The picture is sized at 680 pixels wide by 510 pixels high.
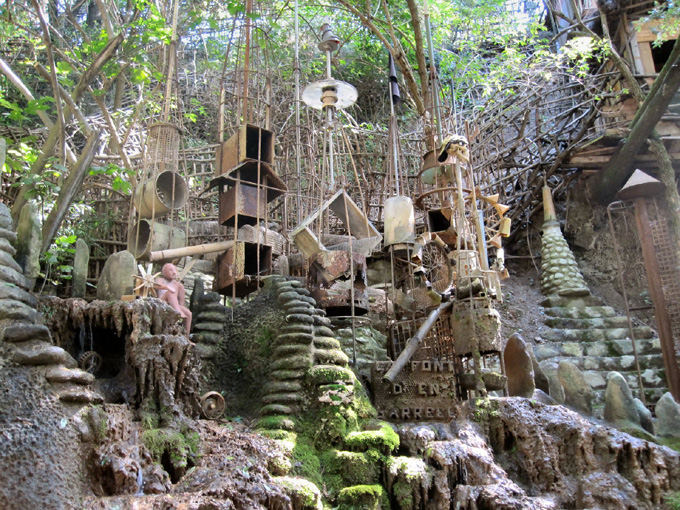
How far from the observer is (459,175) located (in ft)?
28.0

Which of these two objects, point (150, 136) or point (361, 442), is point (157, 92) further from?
point (361, 442)

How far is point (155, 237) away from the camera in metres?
8.65

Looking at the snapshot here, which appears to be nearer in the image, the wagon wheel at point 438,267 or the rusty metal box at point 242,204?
the rusty metal box at point 242,204

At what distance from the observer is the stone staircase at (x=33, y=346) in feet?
19.3

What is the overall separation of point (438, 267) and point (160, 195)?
168 inches

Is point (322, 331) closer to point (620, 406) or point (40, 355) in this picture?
point (40, 355)

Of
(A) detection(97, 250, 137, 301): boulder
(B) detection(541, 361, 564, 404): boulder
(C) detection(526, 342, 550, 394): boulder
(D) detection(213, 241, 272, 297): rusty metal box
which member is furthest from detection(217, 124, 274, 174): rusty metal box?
(B) detection(541, 361, 564, 404): boulder

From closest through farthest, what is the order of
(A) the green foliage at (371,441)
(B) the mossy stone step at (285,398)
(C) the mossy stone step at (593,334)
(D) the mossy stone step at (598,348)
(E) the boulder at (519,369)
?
(A) the green foliage at (371,441) < (B) the mossy stone step at (285,398) < (E) the boulder at (519,369) < (D) the mossy stone step at (598,348) < (C) the mossy stone step at (593,334)

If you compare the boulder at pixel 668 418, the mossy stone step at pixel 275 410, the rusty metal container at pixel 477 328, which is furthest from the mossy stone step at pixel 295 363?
the boulder at pixel 668 418

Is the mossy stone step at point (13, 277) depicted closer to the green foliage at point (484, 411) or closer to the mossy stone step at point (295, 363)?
the mossy stone step at point (295, 363)

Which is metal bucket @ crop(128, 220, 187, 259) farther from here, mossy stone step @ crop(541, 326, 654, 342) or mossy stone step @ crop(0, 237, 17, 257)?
mossy stone step @ crop(541, 326, 654, 342)

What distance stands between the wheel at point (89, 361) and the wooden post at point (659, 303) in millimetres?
7318

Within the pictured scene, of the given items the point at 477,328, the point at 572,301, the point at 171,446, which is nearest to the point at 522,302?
the point at 572,301

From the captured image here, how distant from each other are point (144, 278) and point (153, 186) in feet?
4.80
